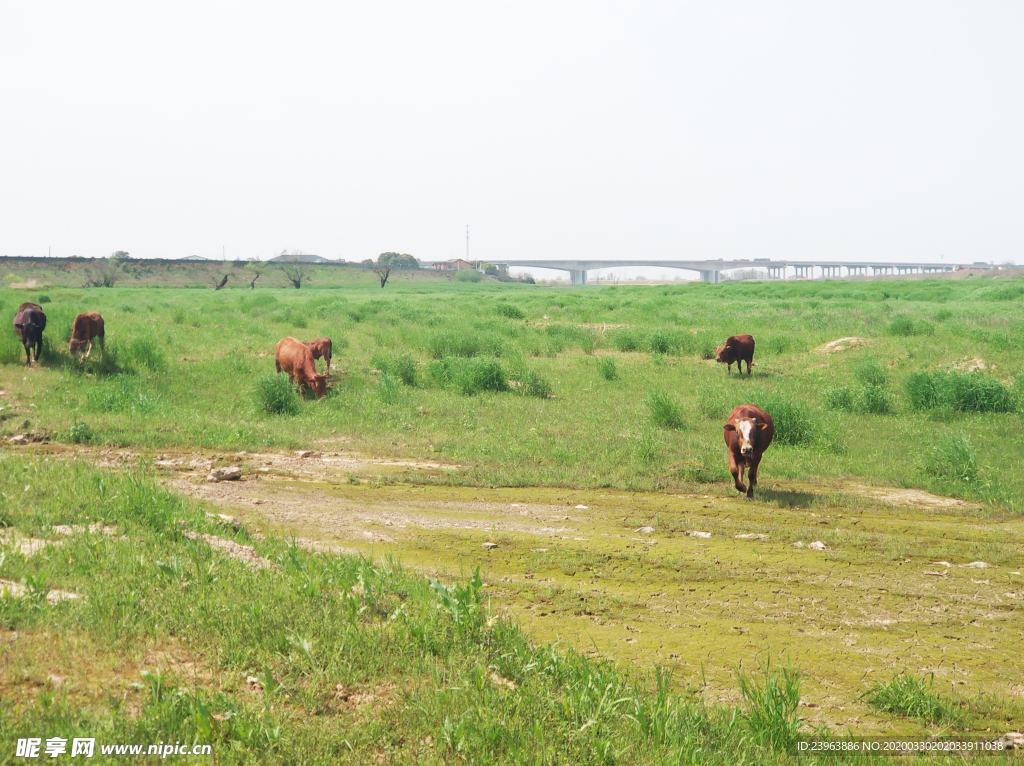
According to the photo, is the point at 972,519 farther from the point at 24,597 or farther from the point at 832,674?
the point at 24,597

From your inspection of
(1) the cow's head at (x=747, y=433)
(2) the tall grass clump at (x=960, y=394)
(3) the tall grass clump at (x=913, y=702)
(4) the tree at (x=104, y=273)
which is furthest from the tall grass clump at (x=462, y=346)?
(4) the tree at (x=104, y=273)

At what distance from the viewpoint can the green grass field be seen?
3.51m

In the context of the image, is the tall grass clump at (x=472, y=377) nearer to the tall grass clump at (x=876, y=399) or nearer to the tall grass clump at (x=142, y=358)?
the tall grass clump at (x=142, y=358)

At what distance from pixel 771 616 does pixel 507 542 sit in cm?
254

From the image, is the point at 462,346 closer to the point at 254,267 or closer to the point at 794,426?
the point at 794,426

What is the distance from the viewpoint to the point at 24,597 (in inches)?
158

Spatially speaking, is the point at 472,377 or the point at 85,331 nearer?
the point at 472,377

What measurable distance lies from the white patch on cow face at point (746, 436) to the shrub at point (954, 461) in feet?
10.1

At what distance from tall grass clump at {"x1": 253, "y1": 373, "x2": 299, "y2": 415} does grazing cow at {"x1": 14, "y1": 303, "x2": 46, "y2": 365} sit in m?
5.84

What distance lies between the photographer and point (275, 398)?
1312cm

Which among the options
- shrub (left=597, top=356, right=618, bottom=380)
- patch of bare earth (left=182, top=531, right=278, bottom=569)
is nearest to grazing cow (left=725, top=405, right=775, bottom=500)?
patch of bare earth (left=182, top=531, right=278, bottom=569)

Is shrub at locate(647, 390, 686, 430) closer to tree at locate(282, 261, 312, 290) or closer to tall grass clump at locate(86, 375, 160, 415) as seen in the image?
tall grass clump at locate(86, 375, 160, 415)

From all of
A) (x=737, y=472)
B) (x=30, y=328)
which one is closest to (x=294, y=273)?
(x=30, y=328)

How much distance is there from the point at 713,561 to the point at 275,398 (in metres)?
9.38
